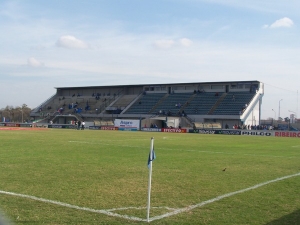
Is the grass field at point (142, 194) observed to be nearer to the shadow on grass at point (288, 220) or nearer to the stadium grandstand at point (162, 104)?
the shadow on grass at point (288, 220)

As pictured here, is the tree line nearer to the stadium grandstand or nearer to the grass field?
the stadium grandstand

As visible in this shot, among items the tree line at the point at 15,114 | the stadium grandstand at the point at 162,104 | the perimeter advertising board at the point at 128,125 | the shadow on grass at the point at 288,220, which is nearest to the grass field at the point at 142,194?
the shadow on grass at the point at 288,220

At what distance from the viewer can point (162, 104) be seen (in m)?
83.2

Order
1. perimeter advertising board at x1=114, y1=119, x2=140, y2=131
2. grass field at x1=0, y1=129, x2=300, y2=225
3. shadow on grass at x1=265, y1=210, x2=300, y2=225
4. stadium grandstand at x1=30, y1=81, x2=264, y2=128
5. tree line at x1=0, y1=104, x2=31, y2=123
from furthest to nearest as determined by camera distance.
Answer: tree line at x1=0, y1=104, x2=31, y2=123 → stadium grandstand at x1=30, y1=81, x2=264, y2=128 → perimeter advertising board at x1=114, y1=119, x2=140, y2=131 → grass field at x1=0, y1=129, x2=300, y2=225 → shadow on grass at x1=265, y1=210, x2=300, y2=225

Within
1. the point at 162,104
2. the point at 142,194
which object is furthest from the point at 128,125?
the point at 142,194

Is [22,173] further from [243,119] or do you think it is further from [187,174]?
[243,119]

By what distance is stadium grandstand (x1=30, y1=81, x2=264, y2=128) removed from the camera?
73188mm

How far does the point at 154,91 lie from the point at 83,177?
79.5 metres

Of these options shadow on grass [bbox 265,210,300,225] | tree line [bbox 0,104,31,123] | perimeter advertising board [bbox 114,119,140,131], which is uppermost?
tree line [bbox 0,104,31,123]

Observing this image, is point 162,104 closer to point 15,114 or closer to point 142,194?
point 15,114

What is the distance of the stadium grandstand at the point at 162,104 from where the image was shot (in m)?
73.2

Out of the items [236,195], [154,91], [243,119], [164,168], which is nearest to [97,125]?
[154,91]

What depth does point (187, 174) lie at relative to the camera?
1259 cm

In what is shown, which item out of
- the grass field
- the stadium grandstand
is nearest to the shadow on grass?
the grass field
